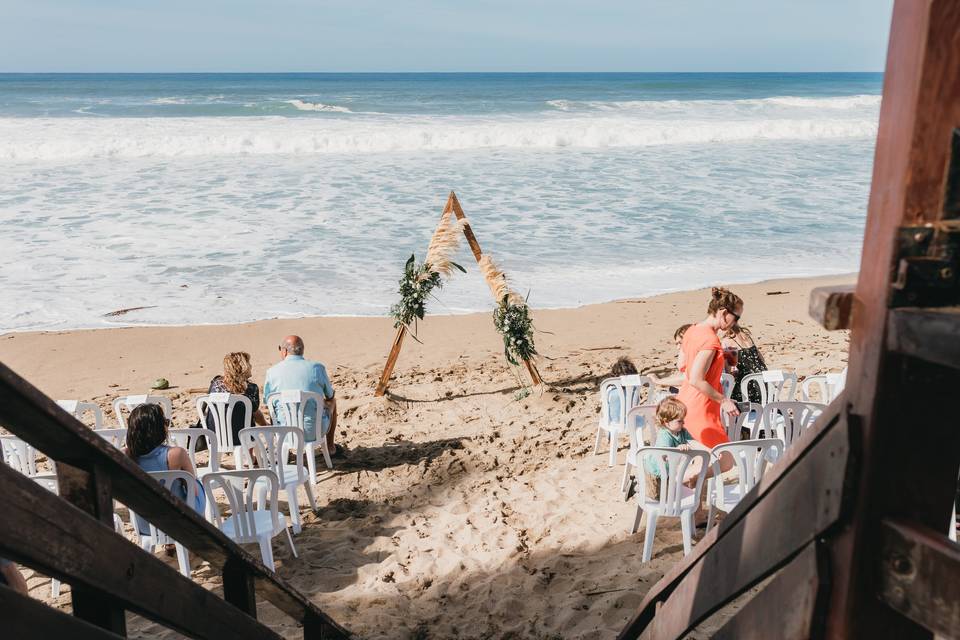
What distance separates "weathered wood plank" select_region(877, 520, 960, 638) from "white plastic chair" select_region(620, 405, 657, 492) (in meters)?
4.67

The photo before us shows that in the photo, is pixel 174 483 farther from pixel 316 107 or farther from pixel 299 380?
pixel 316 107

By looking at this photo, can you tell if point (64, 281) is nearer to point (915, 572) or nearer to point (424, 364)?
point (424, 364)

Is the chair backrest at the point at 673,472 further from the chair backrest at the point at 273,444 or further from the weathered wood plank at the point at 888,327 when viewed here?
the weathered wood plank at the point at 888,327

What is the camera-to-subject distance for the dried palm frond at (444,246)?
838cm

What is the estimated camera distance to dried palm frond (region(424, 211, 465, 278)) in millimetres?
8375

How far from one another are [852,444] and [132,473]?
50.5 inches

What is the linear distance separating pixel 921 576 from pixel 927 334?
34cm

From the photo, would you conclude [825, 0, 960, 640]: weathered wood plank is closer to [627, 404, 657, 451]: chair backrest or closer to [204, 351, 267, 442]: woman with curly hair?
[627, 404, 657, 451]: chair backrest

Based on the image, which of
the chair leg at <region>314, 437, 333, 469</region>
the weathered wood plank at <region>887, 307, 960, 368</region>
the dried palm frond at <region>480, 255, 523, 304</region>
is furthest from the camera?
the dried palm frond at <region>480, 255, 523, 304</region>

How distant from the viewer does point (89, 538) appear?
1.42 meters

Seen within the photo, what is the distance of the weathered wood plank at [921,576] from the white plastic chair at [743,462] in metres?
3.85

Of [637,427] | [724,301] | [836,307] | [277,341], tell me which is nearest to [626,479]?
[637,427]

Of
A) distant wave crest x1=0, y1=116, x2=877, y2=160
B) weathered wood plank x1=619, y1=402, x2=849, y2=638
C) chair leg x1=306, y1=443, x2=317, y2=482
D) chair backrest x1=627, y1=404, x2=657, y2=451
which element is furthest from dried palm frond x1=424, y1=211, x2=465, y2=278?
distant wave crest x1=0, y1=116, x2=877, y2=160

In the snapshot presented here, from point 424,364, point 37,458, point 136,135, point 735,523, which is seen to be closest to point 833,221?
point 424,364
